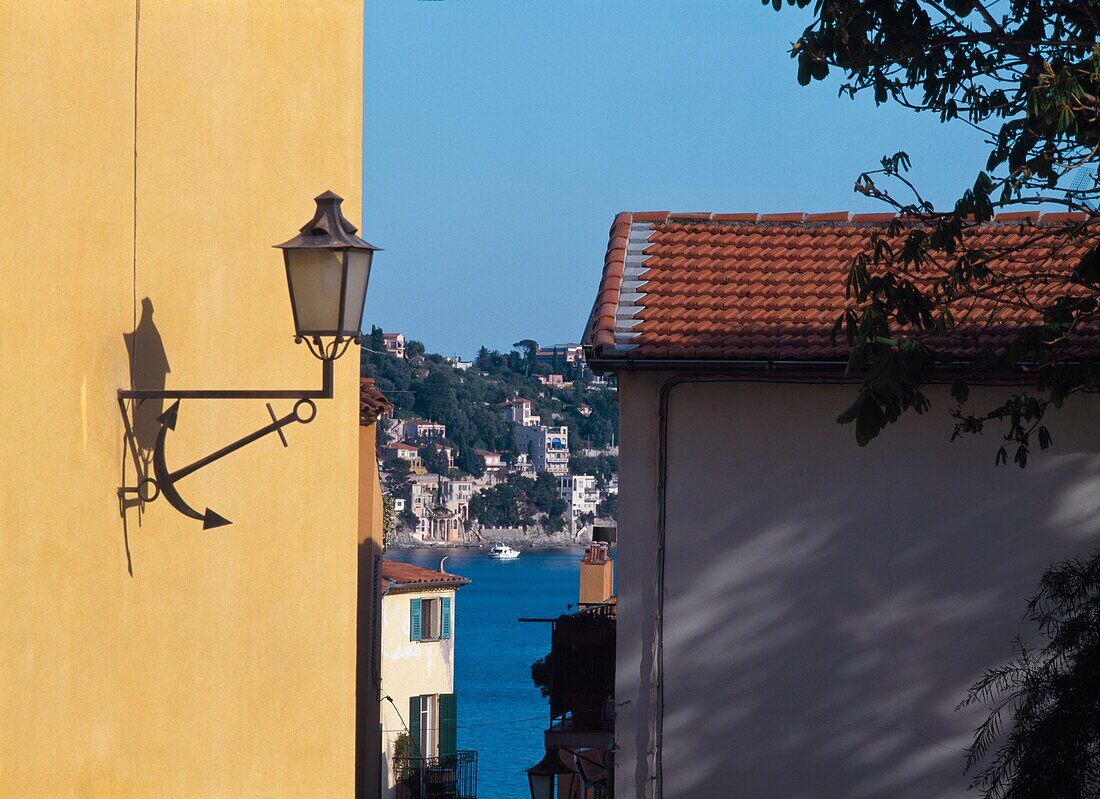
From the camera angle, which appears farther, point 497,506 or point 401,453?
point 497,506

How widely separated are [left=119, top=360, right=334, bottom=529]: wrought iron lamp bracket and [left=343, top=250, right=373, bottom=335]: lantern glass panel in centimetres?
6

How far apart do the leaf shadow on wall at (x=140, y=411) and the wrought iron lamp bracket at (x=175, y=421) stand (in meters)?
0.01

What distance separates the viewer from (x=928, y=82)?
8.40 metres

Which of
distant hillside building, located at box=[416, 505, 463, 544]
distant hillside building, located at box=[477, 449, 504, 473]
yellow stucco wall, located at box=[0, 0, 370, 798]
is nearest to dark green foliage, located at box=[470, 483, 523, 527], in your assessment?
distant hillside building, located at box=[477, 449, 504, 473]

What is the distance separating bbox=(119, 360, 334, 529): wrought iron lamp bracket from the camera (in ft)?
16.1

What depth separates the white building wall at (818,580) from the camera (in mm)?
10945

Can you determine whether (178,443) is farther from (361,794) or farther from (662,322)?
(361,794)

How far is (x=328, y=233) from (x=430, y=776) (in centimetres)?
2851

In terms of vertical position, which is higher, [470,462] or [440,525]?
[470,462]

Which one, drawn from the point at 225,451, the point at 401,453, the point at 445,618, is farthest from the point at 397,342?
the point at 225,451

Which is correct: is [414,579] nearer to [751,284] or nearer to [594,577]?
[594,577]

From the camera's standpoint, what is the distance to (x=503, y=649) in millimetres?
111375

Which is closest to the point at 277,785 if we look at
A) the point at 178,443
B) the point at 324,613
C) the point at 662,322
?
the point at 324,613

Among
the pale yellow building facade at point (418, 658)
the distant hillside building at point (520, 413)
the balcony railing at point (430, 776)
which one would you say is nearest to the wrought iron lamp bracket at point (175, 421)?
the balcony railing at point (430, 776)
